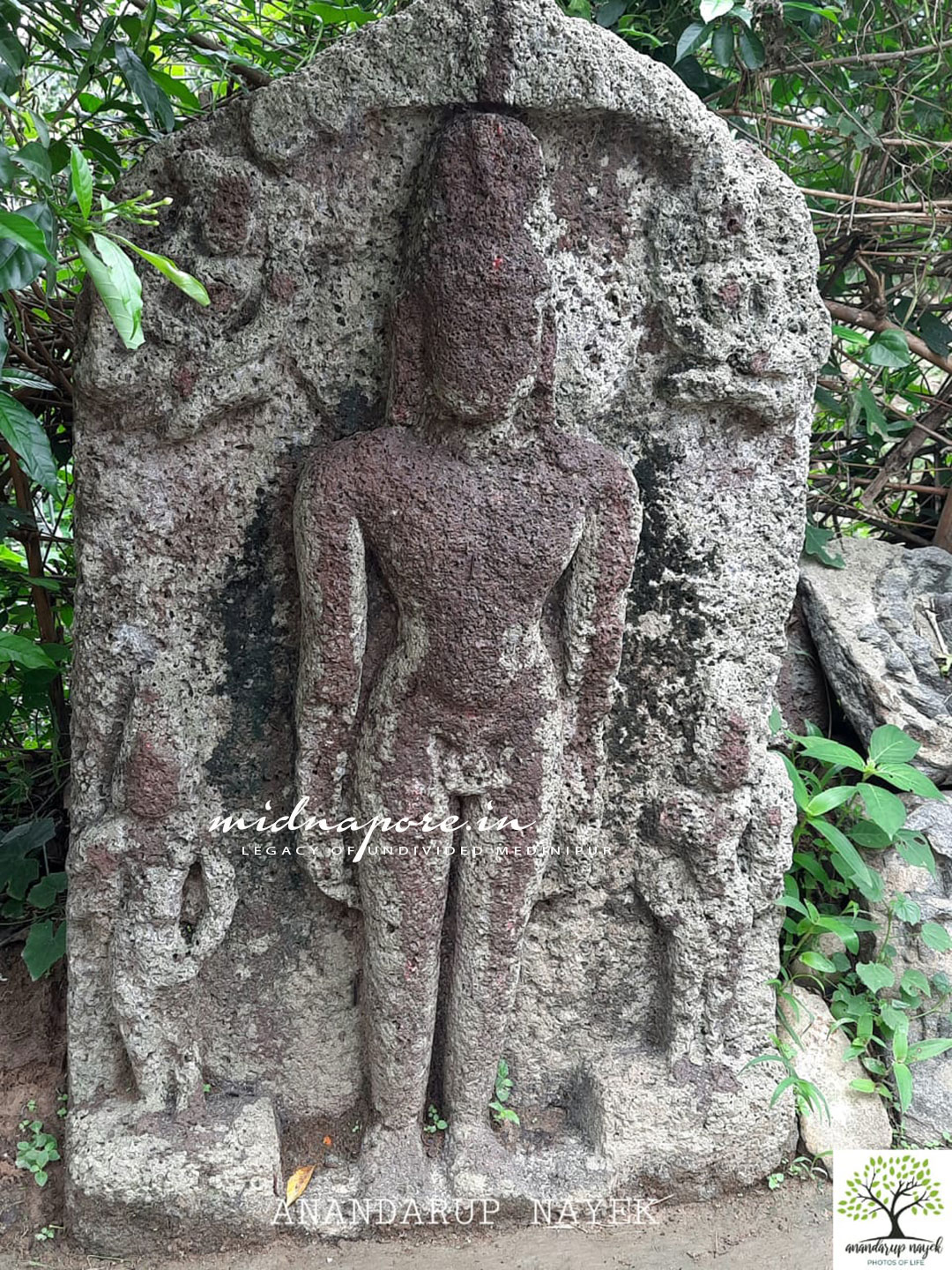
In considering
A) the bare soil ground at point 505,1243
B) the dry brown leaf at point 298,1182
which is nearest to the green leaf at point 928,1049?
the bare soil ground at point 505,1243

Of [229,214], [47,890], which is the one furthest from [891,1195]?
[229,214]

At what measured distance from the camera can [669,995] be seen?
2350 millimetres

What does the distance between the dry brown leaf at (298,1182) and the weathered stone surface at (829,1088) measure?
1127mm

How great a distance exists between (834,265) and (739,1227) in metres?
2.48

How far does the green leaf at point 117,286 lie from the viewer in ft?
4.20

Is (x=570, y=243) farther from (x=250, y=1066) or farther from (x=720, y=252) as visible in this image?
(x=250, y=1066)

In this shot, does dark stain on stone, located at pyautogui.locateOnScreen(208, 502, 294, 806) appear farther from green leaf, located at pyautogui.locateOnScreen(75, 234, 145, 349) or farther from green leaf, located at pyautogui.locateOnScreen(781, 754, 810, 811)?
green leaf, located at pyautogui.locateOnScreen(781, 754, 810, 811)

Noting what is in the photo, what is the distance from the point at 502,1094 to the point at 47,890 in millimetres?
1186

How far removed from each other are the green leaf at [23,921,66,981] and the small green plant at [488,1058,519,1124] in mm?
1042

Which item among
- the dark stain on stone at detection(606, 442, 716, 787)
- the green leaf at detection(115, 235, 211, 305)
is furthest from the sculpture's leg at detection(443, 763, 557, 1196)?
the green leaf at detection(115, 235, 211, 305)

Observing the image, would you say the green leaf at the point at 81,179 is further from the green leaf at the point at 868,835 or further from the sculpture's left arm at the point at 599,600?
the green leaf at the point at 868,835

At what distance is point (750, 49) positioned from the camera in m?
2.52

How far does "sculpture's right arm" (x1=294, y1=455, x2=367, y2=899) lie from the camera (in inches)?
75.4

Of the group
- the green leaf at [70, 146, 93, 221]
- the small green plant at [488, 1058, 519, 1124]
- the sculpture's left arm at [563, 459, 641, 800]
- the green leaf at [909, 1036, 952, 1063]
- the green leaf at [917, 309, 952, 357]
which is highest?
the green leaf at [917, 309, 952, 357]
